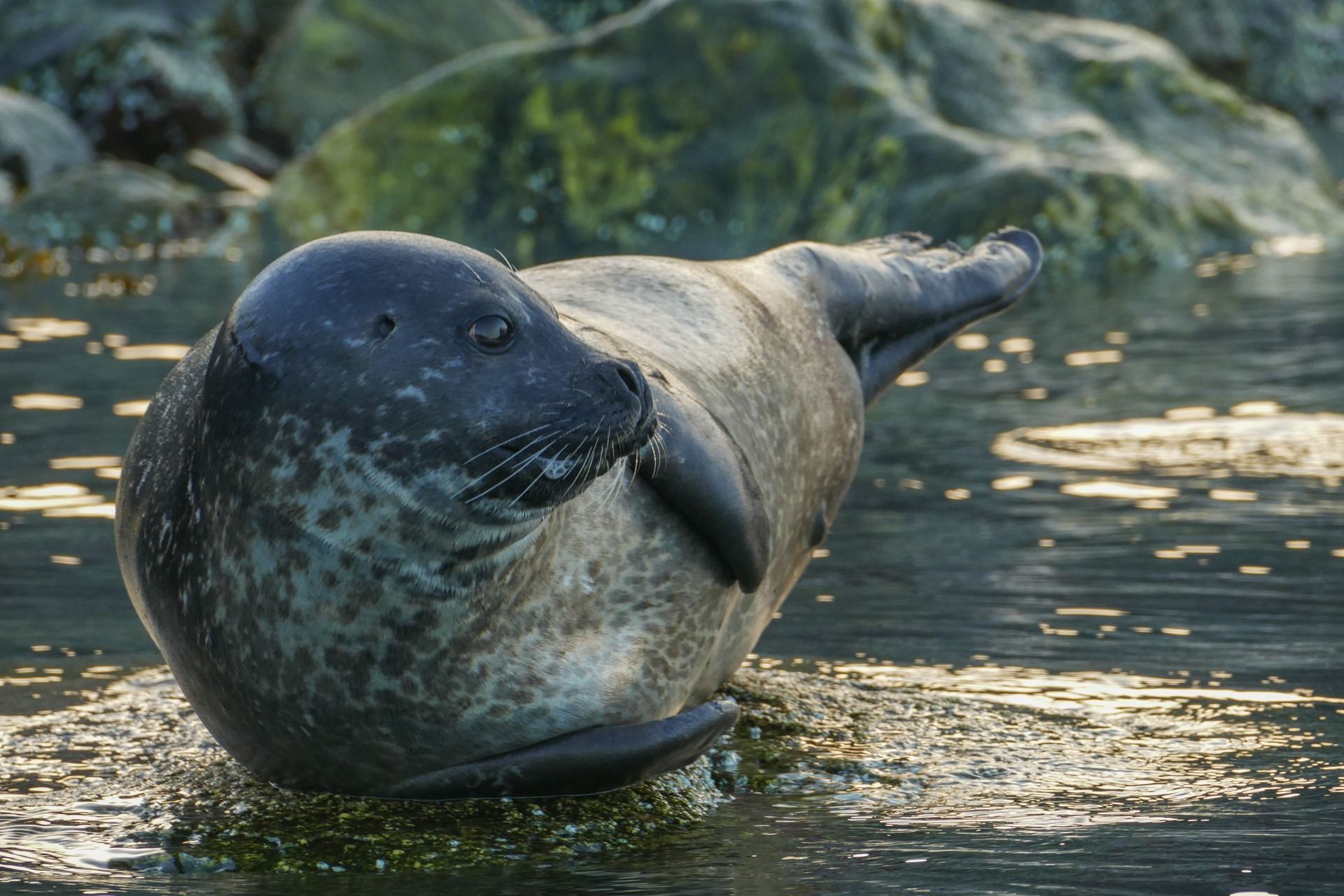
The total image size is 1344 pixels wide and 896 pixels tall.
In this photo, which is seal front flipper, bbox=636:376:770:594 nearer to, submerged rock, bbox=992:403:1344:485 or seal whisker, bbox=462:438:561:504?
seal whisker, bbox=462:438:561:504

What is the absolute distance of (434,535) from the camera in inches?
126

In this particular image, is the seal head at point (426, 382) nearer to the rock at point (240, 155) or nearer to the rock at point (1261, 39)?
the rock at point (240, 155)

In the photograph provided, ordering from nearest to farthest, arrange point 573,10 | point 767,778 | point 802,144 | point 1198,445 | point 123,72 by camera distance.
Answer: point 767,778, point 1198,445, point 802,144, point 123,72, point 573,10

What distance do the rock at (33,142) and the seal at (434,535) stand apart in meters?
17.4

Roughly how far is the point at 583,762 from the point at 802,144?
1198cm

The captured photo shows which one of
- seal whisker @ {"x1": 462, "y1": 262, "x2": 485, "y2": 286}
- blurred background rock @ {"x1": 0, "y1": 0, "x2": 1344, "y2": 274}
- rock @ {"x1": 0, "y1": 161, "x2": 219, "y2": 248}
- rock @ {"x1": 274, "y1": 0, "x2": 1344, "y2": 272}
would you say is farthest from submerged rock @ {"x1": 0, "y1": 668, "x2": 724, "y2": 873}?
rock @ {"x1": 0, "y1": 161, "x2": 219, "y2": 248}

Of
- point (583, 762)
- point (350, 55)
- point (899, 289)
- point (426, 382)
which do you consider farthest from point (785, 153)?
point (426, 382)

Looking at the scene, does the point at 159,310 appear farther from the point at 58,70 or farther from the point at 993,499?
the point at 58,70

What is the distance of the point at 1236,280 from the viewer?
1260cm

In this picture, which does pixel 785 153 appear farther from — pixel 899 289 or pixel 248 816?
pixel 248 816

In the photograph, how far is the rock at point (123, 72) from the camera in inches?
918

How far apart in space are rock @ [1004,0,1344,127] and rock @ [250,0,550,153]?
8255mm

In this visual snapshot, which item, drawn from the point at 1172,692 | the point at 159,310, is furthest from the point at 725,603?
the point at 159,310

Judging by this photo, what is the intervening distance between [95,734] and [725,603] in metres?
1.41
